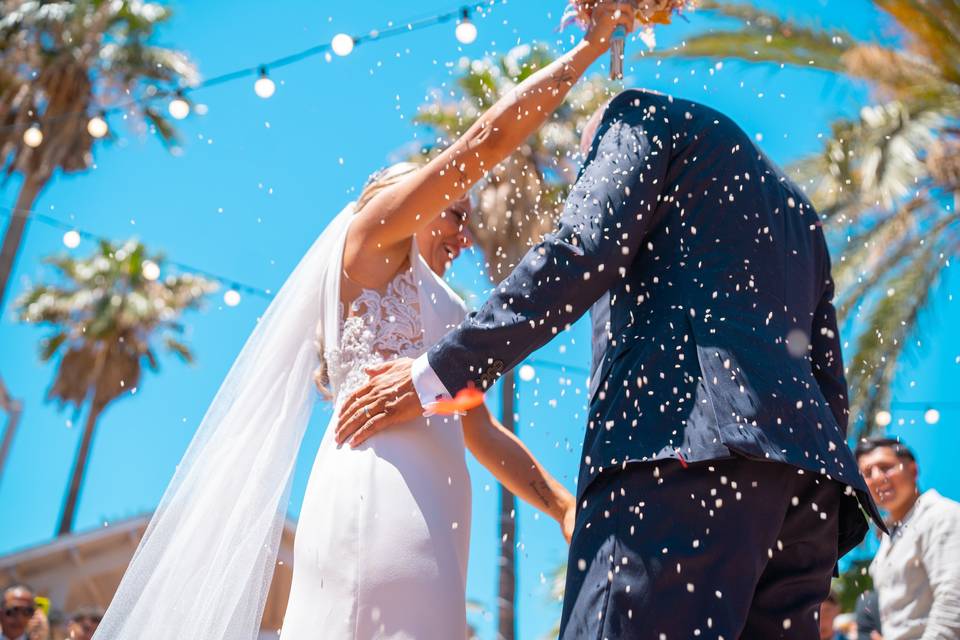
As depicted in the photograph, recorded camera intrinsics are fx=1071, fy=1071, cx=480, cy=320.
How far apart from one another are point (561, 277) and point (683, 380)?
0.37m

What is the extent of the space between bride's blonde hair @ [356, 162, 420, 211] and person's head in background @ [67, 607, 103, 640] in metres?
4.45

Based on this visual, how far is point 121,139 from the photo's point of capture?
2153 cm

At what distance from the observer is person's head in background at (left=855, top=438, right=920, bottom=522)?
16.9ft

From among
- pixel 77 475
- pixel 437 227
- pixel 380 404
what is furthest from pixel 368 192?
pixel 77 475

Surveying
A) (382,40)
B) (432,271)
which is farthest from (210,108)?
(432,271)

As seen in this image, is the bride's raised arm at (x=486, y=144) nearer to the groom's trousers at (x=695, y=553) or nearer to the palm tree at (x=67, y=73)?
the groom's trousers at (x=695, y=553)

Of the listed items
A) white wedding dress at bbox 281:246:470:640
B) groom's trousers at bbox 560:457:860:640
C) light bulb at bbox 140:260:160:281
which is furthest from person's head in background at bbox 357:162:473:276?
light bulb at bbox 140:260:160:281

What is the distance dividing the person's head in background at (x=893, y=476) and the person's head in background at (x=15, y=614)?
243 inches

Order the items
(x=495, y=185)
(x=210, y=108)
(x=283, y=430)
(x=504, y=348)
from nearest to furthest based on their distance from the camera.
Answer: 1. (x=504, y=348)
2. (x=283, y=430)
3. (x=210, y=108)
4. (x=495, y=185)

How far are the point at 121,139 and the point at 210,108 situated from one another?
34.6 ft

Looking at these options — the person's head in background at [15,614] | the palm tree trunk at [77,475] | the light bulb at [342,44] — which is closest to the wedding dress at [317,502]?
the person's head in background at [15,614]

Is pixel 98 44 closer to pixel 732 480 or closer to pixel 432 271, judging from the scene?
pixel 432 271

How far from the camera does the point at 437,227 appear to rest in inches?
149

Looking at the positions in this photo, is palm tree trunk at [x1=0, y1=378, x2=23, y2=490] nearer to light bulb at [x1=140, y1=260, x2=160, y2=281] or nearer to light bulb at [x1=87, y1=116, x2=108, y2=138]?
light bulb at [x1=140, y1=260, x2=160, y2=281]
